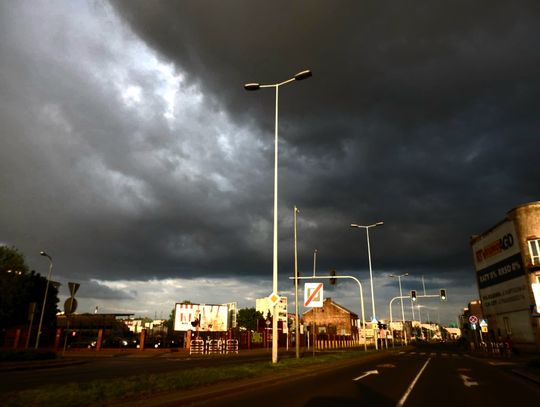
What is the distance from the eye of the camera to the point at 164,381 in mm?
10977

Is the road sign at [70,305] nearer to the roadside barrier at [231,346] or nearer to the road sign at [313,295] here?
the road sign at [313,295]

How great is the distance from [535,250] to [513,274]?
4694 millimetres

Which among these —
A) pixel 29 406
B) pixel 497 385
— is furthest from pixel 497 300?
pixel 29 406

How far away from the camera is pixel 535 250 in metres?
35.7

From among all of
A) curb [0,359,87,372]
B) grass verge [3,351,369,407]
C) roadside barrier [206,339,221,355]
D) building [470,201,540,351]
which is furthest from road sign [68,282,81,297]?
building [470,201,540,351]

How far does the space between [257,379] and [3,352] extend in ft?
55.9

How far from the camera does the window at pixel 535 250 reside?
116 feet

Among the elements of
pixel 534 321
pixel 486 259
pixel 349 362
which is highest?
pixel 486 259

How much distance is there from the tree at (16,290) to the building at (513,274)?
53.9 metres

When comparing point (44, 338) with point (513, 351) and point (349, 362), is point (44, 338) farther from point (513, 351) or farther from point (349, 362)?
point (513, 351)

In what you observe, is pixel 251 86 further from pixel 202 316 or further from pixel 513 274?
pixel 202 316

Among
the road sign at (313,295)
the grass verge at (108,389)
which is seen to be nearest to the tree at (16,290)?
the road sign at (313,295)

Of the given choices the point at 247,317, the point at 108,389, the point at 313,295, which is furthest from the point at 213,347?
the point at 247,317

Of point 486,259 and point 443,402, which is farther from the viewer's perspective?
point 486,259
